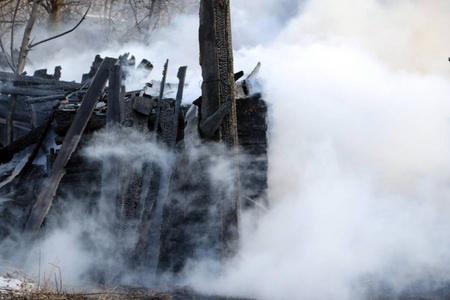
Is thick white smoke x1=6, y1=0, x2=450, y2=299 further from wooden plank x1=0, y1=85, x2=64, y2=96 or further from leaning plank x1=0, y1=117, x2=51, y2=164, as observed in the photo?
leaning plank x1=0, y1=117, x2=51, y2=164

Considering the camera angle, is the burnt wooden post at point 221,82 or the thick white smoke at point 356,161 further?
the thick white smoke at point 356,161

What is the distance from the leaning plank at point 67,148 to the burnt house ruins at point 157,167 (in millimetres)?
12

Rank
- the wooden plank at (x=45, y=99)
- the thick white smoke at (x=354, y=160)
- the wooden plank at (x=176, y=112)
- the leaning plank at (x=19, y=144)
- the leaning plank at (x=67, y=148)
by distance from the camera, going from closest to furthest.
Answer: the leaning plank at (x=67, y=148) < the wooden plank at (x=176, y=112) < the thick white smoke at (x=354, y=160) < the leaning plank at (x=19, y=144) < the wooden plank at (x=45, y=99)

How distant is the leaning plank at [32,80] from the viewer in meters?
6.93

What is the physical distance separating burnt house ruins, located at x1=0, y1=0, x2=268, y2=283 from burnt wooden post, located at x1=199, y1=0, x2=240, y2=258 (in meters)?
0.01

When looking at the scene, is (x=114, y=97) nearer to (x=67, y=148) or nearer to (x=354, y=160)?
(x=67, y=148)

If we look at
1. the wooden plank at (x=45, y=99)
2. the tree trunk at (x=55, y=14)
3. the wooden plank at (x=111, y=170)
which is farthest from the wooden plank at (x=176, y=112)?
the tree trunk at (x=55, y=14)

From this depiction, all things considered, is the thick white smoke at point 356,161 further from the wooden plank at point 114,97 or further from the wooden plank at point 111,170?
the wooden plank at point 114,97

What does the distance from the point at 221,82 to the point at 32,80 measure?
10.9ft

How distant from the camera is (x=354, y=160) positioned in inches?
324

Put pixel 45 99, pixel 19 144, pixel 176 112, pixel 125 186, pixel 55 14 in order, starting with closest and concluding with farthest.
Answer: pixel 125 186
pixel 176 112
pixel 19 144
pixel 45 99
pixel 55 14

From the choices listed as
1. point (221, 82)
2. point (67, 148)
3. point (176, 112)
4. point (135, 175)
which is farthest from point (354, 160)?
point (67, 148)

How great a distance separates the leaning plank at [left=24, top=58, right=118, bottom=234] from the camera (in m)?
5.48

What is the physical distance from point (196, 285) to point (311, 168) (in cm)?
287
